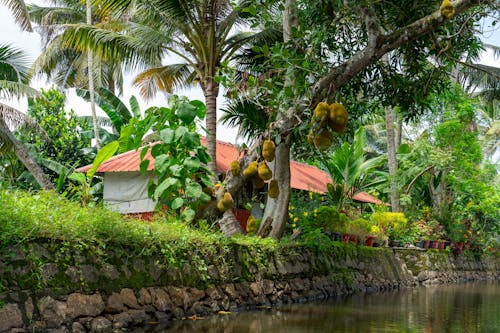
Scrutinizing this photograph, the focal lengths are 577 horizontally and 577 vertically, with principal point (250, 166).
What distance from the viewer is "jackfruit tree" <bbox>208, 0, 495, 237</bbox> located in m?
8.25

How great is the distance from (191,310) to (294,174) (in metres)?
9.06

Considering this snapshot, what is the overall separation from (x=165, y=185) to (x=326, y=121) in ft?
9.18

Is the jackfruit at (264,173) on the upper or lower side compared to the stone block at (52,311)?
upper

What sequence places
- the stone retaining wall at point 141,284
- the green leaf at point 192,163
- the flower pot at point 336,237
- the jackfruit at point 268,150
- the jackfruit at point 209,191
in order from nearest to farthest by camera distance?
1. the stone retaining wall at point 141,284
2. the jackfruit at point 268,150
3. the green leaf at point 192,163
4. the jackfruit at point 209,191
5. the flower pot at point 336,237

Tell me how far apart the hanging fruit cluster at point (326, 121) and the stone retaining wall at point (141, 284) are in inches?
96.6

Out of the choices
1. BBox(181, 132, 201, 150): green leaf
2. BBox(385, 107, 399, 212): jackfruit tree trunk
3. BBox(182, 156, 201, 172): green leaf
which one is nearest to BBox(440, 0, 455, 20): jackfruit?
BBox(181, 132, 201, 150): green leaf

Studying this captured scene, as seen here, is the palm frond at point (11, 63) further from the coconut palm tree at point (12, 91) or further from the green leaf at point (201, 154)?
the green leaf at point (201, 154)

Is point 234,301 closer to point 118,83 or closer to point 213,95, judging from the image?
point 213,95

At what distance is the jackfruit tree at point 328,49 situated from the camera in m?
8.25

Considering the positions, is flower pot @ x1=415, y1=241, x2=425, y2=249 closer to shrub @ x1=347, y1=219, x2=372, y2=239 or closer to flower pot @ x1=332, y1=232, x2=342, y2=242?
shrub @ x1=347, y1=219, x2=372, y2=239

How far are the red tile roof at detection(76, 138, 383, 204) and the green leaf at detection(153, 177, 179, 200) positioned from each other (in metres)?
3.99

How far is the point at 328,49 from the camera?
969 cm

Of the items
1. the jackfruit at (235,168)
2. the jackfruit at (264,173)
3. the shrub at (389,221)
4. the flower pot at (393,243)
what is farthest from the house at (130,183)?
the jackfruit at (264,173)

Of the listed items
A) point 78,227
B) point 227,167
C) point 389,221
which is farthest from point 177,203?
point 389,221
